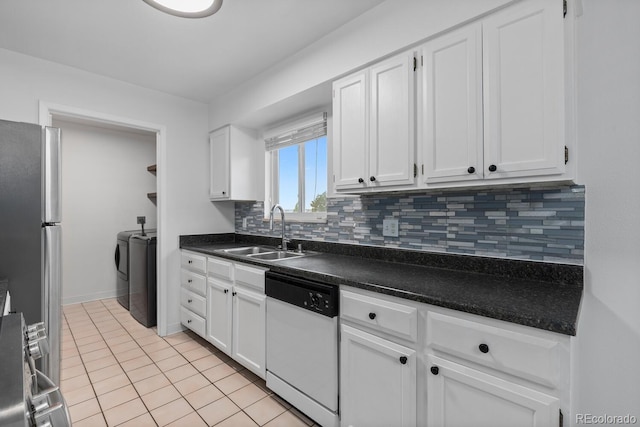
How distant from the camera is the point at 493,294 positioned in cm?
119

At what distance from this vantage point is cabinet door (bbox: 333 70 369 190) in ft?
5.91

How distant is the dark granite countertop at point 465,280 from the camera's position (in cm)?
102

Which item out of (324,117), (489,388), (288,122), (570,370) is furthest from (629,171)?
(288,122)

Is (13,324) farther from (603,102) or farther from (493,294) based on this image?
(603,102)

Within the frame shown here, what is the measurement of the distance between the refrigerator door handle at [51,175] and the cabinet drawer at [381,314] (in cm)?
154

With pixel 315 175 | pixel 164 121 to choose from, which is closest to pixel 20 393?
pixel 315 175

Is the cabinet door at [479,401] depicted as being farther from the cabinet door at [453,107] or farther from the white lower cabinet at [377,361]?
the cabinet door at [453,107]

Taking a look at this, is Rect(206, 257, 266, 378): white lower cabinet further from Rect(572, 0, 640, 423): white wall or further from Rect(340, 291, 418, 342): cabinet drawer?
Rect(572, 0, 640, 423): white wall

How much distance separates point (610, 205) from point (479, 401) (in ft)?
3.20

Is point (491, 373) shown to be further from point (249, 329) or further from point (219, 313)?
point (219, 313)

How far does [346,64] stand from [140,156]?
380 cm

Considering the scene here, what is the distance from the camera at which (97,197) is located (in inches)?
163

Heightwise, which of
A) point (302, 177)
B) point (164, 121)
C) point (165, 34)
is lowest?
point (302, 177)

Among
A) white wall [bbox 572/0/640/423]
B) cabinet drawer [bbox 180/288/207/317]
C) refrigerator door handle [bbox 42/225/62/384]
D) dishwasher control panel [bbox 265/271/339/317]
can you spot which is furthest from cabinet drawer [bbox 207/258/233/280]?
white wall [bbox 572/0/640/423]
